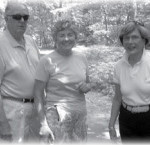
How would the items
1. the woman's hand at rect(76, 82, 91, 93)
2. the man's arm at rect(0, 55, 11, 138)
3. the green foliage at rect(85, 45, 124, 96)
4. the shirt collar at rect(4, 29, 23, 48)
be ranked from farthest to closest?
the green foliage at rect(85, 45, 124, 96) → the shirt collar at rect(4, 29, 23, 48) → the woman's hand at rect(76, 82, 91, 93) → the man's arm at rect(0, 55, 11, 138)

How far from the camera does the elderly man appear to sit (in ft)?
10.4

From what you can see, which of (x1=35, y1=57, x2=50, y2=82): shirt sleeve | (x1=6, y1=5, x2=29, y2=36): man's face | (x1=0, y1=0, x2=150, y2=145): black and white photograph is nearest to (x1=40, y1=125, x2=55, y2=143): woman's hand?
(x1=0, y1=0, x2=150, y2=145): black and white photograph

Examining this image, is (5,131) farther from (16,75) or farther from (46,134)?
(16,75)

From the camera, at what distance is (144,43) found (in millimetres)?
3229

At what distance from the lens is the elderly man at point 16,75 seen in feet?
10.4

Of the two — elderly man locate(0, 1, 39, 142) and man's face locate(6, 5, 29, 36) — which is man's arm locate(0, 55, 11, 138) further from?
man's face locate(6, 5, 29, 36)

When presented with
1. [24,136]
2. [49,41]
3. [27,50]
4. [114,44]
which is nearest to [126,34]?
[27,50]

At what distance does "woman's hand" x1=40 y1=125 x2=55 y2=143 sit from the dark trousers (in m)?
0.78

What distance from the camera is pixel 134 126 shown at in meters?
3.20

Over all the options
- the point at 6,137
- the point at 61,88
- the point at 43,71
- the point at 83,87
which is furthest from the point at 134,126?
the point at 6,137

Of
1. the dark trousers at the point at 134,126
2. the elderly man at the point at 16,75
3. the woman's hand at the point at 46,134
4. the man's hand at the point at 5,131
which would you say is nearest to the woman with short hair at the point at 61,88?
the woman's hand at the point at 46,134

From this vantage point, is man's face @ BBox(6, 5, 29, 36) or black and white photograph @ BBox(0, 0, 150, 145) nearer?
black and white photograph @ BBox(0, 0, 150, 145)

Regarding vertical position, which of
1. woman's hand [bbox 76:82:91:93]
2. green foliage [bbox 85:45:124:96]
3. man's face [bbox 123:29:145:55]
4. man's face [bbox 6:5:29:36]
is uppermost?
man's face [bbox 6:5:29:36]

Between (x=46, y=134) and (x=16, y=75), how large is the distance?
684 mm
